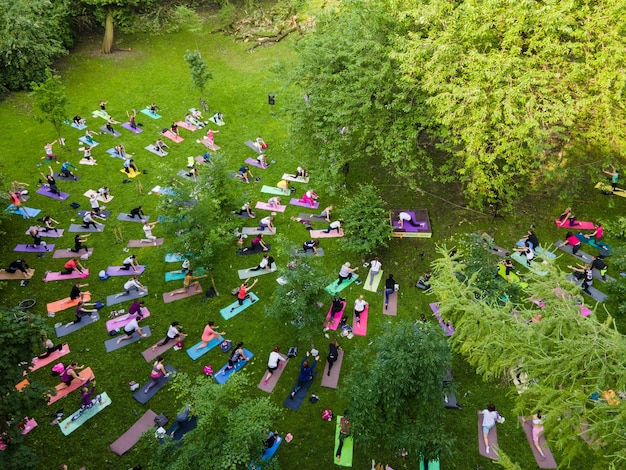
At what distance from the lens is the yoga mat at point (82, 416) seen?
1336 centimetres

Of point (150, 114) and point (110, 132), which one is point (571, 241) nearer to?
point (150, 114)

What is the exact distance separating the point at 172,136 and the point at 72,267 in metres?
10.6

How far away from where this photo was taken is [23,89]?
28.2 meters

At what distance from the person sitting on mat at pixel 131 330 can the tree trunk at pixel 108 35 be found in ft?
→ 83.3

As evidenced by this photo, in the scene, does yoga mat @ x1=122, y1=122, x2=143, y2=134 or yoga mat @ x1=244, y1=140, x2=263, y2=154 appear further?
yoga mat @ x1=122, y1=122, x2=143, y2=134

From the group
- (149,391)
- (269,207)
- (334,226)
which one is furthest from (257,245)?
(149,391)

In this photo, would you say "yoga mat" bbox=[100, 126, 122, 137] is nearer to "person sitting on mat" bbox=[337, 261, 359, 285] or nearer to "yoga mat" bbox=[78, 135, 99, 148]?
"yoga mat" bbox=[78, 135, 99, 148]

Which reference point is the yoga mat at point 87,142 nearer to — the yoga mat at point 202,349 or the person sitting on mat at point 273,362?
the yoga mat at point 202,349

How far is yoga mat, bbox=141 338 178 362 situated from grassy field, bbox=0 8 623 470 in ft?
0.73

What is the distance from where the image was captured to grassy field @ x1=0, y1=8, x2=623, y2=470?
13.4 m

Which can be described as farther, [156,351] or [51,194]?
[51,194]

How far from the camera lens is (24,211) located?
803 inches

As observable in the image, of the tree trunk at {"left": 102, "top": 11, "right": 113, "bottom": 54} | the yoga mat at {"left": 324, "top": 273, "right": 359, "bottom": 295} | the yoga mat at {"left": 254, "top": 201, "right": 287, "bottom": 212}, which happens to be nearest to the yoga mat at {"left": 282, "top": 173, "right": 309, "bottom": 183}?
the yoga mat at {"left": 254, "top": 201, "right": 287, "bottom": 212}

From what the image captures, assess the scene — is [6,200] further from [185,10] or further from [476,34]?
[185,10]
